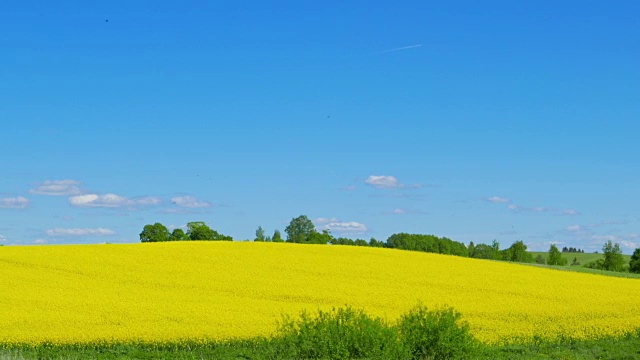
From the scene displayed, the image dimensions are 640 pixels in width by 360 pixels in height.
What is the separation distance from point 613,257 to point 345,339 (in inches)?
3790

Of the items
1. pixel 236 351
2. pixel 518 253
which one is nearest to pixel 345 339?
pixel 236 351

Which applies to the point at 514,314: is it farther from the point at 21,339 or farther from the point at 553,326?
the point at 21,339

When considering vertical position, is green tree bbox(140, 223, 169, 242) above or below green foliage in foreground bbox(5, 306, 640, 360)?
above

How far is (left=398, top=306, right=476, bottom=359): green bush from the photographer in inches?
762

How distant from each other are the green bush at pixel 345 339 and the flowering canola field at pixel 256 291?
7.18 metres

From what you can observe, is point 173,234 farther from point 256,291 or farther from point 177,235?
point 256,291

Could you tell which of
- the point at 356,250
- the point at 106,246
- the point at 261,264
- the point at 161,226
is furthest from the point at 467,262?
the point at 161,226

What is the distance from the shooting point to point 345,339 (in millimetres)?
18438

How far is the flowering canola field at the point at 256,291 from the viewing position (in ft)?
91.0

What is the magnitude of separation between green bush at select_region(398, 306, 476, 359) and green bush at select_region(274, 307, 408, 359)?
2.38 ft

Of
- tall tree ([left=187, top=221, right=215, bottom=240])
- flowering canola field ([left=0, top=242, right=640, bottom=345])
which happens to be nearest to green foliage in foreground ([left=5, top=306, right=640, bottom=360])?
flowering canola field ([left=0, top=242, right=640, bottom=345])

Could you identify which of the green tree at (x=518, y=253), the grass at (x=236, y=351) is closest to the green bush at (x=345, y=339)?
the grass at (x=236, y=351)

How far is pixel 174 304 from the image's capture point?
32.0 m

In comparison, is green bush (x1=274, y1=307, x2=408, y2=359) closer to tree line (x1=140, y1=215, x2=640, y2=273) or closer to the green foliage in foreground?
the green foliage in foreground
